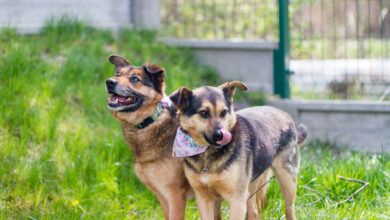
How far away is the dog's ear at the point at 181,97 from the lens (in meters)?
3.93

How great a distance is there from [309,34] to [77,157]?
4.95 metres

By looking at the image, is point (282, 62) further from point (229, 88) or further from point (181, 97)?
point (181, 97)

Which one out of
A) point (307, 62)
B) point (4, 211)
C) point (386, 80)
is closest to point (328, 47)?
point (307, 62)

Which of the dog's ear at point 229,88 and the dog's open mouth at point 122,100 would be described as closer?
the dog's ear at point 229,88

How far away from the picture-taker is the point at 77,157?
225 inches

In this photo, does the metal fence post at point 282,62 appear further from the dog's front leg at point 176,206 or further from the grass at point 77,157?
the dog's front leg at point 176,206

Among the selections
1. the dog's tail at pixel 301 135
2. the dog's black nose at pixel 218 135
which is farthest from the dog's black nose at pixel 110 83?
the dog's tail at pixel 301 135

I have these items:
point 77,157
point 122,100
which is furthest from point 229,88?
point 77,157

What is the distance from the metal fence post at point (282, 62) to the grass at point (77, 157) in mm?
1305

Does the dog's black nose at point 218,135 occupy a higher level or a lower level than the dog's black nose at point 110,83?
lower

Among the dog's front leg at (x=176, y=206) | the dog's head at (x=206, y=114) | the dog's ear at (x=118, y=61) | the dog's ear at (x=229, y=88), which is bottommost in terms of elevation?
the dog's front leg at (x=176, y=206)

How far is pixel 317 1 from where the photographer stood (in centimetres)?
845

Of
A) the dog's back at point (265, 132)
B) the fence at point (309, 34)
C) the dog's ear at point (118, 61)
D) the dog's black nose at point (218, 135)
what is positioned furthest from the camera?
the fence at point (309, 34)

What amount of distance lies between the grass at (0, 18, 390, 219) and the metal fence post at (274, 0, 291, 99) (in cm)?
131
